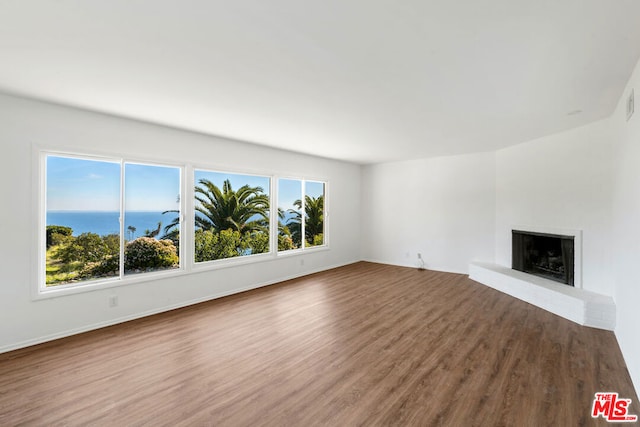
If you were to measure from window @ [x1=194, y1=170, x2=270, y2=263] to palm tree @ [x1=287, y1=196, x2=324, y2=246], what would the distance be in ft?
2.81

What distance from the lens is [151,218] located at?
394 cm

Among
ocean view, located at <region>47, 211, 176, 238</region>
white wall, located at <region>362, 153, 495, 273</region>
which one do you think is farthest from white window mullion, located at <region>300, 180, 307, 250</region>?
ocean view, located at <region>47, 211, 176, 238</region>

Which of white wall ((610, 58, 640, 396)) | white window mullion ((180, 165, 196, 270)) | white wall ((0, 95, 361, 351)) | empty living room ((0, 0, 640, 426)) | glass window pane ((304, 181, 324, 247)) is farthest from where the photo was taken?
glass window pane ((304, 181, 324, 247))

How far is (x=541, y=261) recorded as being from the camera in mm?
4824

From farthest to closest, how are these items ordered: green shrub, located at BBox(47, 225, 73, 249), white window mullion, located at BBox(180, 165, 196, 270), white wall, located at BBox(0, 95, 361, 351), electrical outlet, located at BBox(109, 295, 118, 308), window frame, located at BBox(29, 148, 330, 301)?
white window mullion, located at BBox(180, 165, 196, 270), electrical outlet, located at BBox(109, 295, 118, 308), green shrub, located at BBox(47, 225, 73, 249), window frame, located at BBox(29, 148, 330, 301), white wall, located at BBox(0, 95, 361, 351)

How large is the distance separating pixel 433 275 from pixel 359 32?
5330mm

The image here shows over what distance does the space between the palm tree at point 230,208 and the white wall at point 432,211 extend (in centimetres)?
332

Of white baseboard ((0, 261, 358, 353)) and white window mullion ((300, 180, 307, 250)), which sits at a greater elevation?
white window mullion ((300, 180, 307, 250))

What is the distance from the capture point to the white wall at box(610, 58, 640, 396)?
88.4 inches

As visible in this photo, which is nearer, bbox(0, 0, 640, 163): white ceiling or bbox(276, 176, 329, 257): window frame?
bbox(0, 0, 640, 163): white ceiling

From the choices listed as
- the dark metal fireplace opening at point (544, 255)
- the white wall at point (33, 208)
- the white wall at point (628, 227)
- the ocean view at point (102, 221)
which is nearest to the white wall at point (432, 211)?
the dark metal fireplace opening at point (544, 255)

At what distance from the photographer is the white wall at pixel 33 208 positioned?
9.40 ft

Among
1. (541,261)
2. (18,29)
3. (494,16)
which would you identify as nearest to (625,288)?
(541,261)

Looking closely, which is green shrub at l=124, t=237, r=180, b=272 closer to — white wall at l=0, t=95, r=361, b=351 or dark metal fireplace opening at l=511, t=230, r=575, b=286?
white wall at l=0, t=95, r=361, b=351
